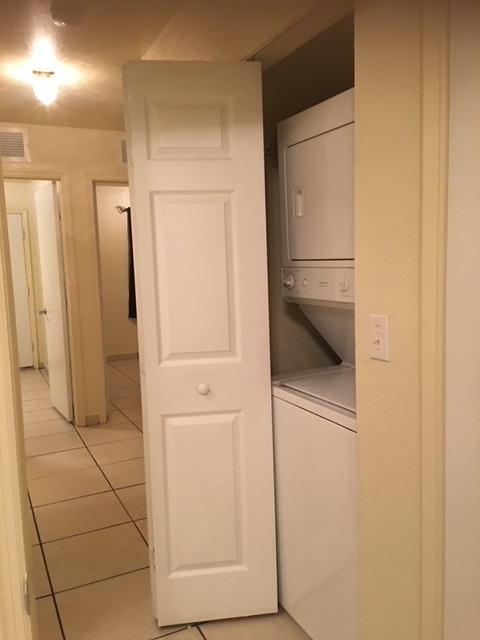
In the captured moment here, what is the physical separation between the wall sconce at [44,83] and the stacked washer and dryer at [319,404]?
160 centimetres

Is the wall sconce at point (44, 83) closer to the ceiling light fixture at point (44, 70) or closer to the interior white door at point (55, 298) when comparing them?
the ceiling light fixture at point (44, 70)

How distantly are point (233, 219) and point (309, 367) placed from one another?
0.81 m

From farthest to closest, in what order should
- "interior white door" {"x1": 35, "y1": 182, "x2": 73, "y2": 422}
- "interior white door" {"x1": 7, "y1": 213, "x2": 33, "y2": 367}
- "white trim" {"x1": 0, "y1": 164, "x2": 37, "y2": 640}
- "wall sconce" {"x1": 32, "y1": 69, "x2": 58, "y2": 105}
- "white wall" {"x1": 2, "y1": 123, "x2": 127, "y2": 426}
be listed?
"interior white door" {"x1": 7, "y1": 213, "x2": 33, "y2": 367}, "interior white door" {"x1": 35, "y1": 182, "x2": 73, "y2": 422}, "white wall" {"x1": 2, "y1": 123, "x2": 127, "y2": 426}, "wall sconce" {"x1": 32, "y1": 69, "x2": 58, "y2": 105}, "white trim" {"x1": 0, "y1": 164, "x2": 37, "y2": 640}

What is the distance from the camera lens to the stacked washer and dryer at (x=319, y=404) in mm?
1705

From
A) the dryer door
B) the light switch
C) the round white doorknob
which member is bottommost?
the round white doorknob

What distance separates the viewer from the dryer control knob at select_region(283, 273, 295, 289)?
2107 millimetres

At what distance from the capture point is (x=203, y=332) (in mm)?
1919

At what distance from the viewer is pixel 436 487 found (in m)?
1.33

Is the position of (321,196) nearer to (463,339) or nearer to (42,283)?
(463,339)

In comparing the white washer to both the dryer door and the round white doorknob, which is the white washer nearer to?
the round white doorknob

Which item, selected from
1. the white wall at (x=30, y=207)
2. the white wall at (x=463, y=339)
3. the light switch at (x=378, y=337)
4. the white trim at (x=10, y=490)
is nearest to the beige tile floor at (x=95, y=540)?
the white trim at (x=10, y=490)

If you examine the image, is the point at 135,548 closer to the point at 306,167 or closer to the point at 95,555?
the point at 95,555

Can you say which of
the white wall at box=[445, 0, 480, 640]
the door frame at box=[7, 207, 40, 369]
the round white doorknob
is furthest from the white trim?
the door frame at box=[7, 207, 40, 369]

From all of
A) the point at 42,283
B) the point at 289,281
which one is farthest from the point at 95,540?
the point at 42,283
